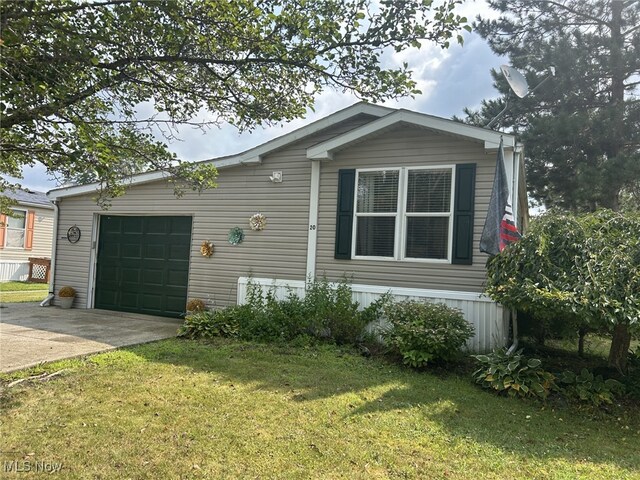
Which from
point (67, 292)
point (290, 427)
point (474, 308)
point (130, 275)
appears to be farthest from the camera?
point (67, 292)

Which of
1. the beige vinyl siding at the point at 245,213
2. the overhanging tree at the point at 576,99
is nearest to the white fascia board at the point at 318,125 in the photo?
the beige vinyl siding at the point at 245,213

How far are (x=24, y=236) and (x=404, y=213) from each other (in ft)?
57.0

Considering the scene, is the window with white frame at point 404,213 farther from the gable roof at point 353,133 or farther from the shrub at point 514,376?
the shrub at point 514,376

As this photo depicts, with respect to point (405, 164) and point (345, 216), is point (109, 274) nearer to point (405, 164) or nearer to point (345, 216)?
point (345, 216)

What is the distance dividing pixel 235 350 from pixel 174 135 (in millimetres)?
2879

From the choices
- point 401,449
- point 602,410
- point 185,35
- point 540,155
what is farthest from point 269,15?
point 540,155

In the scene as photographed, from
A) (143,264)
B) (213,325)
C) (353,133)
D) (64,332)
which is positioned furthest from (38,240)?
(353,133)

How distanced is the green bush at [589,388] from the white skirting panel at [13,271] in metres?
18.9

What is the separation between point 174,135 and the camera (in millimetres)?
4910

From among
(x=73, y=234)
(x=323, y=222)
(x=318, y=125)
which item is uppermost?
(x=318, y=125)

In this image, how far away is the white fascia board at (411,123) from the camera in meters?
5.75

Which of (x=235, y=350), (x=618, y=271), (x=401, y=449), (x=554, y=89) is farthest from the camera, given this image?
(x=554, y=89)

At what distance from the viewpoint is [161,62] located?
4.14 metres

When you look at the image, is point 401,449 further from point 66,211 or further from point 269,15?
point 66,211
